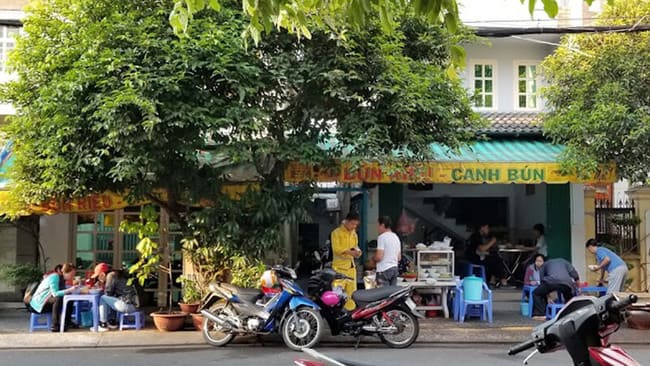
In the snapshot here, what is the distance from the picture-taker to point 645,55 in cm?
1031

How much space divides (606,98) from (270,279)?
598 centimetres

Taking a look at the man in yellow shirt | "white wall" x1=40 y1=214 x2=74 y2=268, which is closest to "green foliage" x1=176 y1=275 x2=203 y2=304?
the man in yellow shirt

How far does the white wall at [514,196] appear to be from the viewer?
1416 centimetres

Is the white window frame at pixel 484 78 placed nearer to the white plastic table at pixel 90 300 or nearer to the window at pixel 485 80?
the window at pixel 485 80

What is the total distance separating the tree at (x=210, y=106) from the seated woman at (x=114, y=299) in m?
1.44

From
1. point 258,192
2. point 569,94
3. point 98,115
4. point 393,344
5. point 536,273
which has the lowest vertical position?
point 393,344

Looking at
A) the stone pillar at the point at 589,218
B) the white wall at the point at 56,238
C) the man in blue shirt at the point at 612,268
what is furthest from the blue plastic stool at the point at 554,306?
the white wall at the point at 56,238

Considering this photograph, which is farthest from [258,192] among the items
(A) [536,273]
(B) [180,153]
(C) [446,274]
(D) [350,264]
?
(A) [536,273]

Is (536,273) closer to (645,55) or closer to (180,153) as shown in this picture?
(645,55)

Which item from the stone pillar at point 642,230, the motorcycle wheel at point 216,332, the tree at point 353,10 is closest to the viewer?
the tree at point 353,10

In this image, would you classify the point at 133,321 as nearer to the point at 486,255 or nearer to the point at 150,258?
the point at 150,258

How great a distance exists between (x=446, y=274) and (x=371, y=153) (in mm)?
3456

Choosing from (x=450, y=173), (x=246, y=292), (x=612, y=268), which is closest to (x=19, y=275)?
(x=246, y=292)

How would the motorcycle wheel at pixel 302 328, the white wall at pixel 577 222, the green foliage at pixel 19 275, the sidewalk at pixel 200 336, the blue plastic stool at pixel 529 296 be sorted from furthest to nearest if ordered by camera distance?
the white wall at pixel 577 222
the green foliage at pixel 19 275
the blue plastic stool at pixel 529 296
the sidewalk at pixel 200 336
the motorcycle wheel at pixel 302 328
